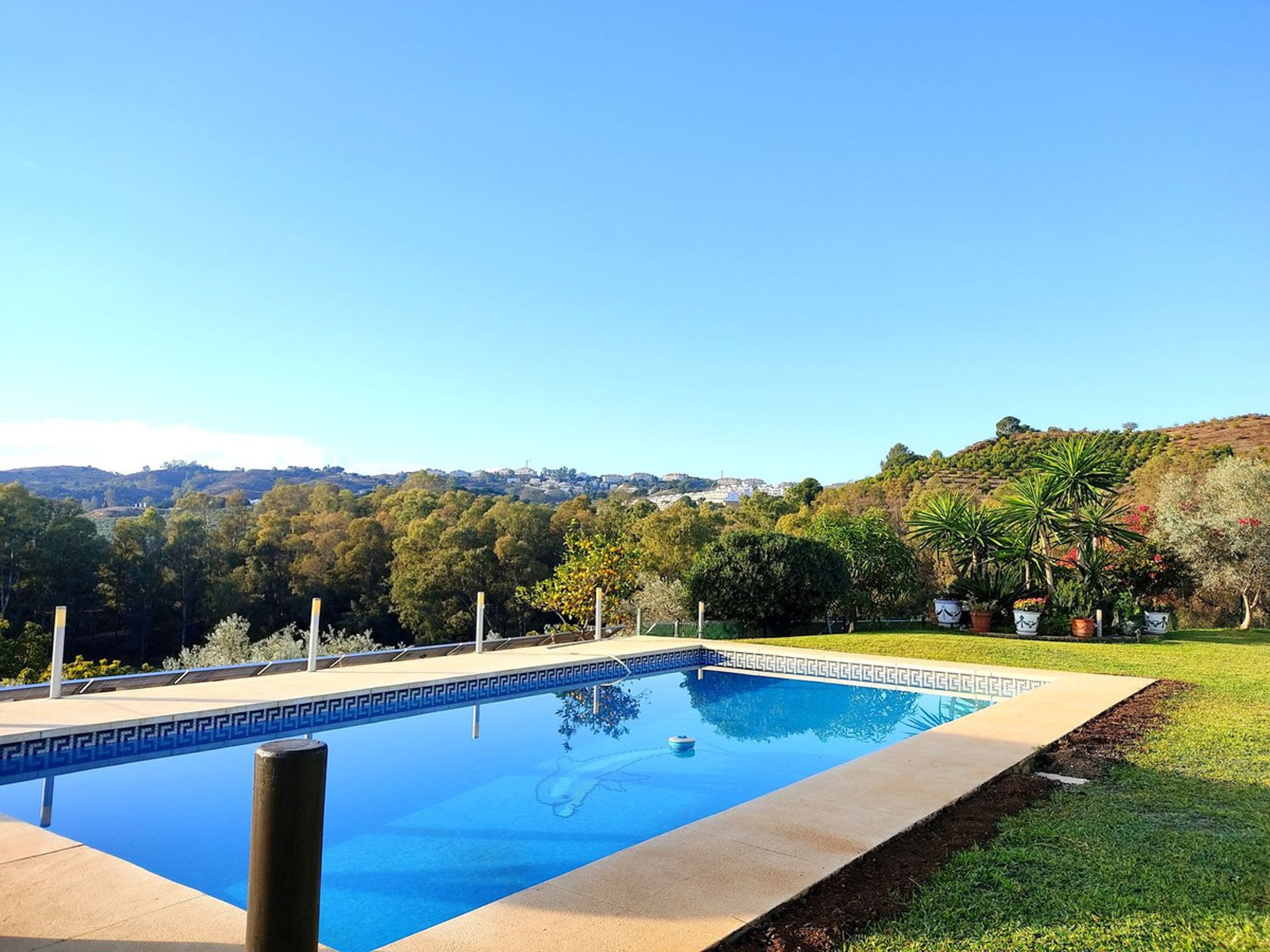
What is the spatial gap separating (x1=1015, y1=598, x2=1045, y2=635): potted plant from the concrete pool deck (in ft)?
28.4

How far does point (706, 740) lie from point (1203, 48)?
12557 millimetres

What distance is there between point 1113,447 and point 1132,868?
4254 cm

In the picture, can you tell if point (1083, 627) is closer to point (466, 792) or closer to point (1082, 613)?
point (1082, 613)

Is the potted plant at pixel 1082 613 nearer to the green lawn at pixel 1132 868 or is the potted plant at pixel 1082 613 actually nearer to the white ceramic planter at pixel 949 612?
the white ceramic planter at pixel 949 612

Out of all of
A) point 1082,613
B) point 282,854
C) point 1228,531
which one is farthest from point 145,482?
point 282,854

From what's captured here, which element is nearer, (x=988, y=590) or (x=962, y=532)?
(x=988, y=590)

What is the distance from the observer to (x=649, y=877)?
362 centimetres

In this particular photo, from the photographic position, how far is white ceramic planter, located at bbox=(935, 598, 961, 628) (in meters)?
16.3

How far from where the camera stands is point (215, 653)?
2080 centimetres

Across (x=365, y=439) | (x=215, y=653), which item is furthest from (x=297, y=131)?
(x=365, y=439)

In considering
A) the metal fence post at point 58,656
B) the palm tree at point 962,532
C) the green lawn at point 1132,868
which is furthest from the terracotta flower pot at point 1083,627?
the metal fence post at point 58,656

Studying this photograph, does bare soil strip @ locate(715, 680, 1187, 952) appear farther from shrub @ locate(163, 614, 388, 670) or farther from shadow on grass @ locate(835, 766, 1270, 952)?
shrub @ locate(163, 614, 388, 670)

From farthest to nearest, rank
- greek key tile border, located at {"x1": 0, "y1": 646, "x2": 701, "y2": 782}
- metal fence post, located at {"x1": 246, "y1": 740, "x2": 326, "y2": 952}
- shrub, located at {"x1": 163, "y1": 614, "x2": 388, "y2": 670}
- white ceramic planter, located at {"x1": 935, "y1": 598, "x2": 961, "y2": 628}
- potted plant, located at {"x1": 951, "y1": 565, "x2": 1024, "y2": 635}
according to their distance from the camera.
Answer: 1. shrub, located at {"x1": 163, "y1": 614, "x2": 388, "y2": 670}
2. white ceramic planter, located at {"x1": 935, "y1": 598, "x2": 961, "y2": 628}
3. potted plant, located at {"x1": 951, "y1": 565, "x2": 1024, "y2": 635}
4. greek key tile border, located at {"x1": 0, "y1": 646, "x2": 701, "y2": 782}
5. metal fence post, located at {"x1": 246, "y1": 740, "x2": 326, "y2": 952}

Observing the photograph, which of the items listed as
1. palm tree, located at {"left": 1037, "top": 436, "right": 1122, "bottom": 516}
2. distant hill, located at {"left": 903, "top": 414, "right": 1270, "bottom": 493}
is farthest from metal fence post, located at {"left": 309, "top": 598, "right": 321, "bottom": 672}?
distant hill, located at {"left": 903, "top": 414, "right": 1270, "bottom": 493}
